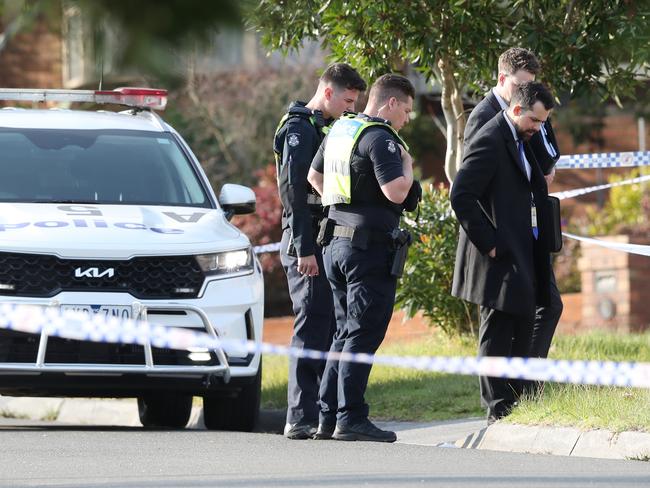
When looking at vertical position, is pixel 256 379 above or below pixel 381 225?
below

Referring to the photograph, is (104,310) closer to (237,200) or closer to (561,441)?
(237,200)

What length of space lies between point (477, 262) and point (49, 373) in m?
2.31

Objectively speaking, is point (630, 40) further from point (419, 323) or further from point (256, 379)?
point (419, 323)

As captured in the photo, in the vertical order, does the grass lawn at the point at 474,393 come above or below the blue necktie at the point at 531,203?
below

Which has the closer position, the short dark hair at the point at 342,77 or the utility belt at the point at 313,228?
the short dark hair at the point at 342,77

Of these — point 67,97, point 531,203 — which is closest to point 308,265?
point 531,203

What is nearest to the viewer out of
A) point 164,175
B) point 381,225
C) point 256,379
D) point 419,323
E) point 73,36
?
point 73,36

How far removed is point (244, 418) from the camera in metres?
7.75

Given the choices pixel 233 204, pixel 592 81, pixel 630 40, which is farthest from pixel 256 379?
pixel 592 81

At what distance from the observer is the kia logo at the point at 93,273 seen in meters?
6.95

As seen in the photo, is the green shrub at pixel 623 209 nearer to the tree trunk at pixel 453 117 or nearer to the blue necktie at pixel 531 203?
the tree trunk at pixel 453 117

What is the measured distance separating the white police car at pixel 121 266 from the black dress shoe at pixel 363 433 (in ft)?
2.48

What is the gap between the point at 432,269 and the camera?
1013 centimetres

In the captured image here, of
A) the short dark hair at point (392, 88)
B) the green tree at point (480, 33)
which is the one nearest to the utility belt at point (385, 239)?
the short dark hair at point (392, 88)
